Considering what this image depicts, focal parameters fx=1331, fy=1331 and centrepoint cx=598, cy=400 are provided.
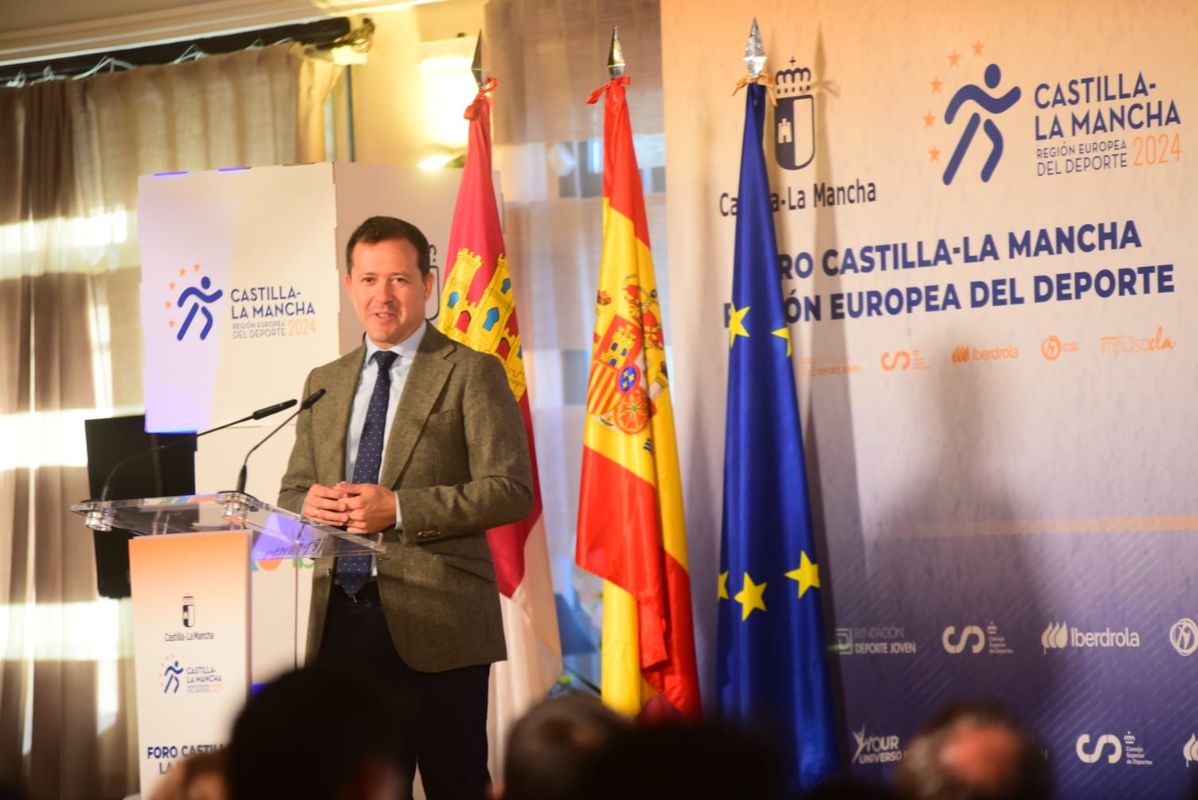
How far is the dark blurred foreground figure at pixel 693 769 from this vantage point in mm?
1056

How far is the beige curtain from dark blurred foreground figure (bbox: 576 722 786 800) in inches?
211

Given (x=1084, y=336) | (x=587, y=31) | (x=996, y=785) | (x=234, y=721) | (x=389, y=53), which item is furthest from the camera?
(x=389, y=53)

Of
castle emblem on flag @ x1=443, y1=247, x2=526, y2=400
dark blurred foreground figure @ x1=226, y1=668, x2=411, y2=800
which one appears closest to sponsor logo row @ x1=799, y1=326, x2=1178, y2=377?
castle emblem on flag @ x1=443, y1=247, x2=526, y2=400

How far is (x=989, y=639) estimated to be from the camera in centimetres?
453

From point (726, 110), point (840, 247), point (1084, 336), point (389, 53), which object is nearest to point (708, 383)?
point (840, 247)

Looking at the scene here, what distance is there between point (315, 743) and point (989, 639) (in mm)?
3619

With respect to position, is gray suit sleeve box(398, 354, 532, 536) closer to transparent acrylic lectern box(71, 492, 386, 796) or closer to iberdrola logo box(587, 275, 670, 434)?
transparent acrylic lectern box(71, 492, 386, 796)

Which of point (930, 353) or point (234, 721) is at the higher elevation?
point (930, 353)

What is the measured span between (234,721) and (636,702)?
10.8 ft

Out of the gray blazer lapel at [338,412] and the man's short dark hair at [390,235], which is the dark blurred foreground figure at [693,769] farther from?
the man's short dark hair at [390,235]

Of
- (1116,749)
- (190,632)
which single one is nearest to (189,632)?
(190,632)

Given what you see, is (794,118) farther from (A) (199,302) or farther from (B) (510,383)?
(A) (199,302)

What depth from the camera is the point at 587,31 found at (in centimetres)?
568

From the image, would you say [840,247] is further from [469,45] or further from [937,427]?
[469,45]
